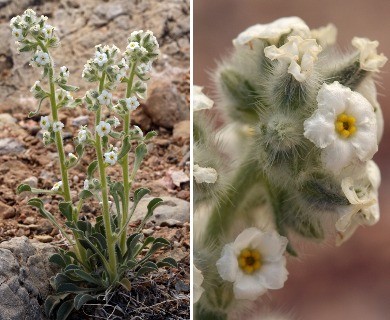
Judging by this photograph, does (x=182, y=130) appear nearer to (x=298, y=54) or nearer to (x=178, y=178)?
(x=178, y=178)

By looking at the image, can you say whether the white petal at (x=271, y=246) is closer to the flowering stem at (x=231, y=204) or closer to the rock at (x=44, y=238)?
the flowering stem at (x=231, y=204)

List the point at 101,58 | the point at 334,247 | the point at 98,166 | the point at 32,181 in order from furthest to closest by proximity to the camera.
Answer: the point at 334,247
the point at 32,181
the point at 98,166
the point at 101,58

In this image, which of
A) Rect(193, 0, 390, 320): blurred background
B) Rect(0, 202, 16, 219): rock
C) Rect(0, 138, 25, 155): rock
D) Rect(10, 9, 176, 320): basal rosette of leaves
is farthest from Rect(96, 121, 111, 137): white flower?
Rect(193, 0, 390, 320): blurred background

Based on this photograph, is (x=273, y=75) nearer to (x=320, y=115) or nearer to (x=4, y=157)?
(x=320, y=115)

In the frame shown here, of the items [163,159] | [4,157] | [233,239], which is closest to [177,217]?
[163,159]

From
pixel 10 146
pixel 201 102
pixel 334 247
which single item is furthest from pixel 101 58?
pixel 334 247

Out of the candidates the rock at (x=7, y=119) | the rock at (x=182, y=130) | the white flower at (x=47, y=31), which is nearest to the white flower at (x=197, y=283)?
the white flower at (x=47, y=31)

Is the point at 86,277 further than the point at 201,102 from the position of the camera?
Yes
